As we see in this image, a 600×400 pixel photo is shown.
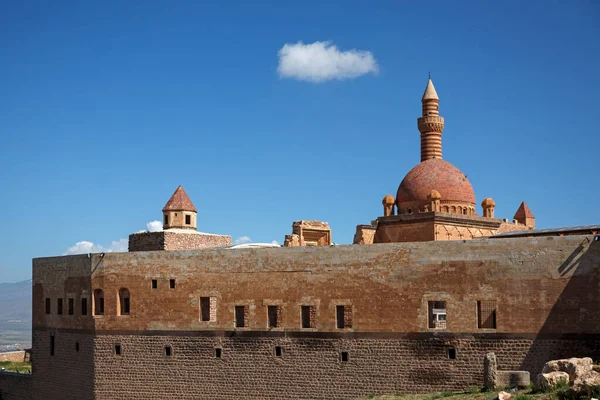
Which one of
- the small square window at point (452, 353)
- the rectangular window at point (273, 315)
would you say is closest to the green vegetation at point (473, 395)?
the small square window at point (452, 353)

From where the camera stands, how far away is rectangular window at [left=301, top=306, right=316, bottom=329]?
23.7 m

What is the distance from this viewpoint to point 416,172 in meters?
35.7

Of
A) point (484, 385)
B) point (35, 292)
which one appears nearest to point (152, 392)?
point (35, 292)

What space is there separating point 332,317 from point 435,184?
504 inches

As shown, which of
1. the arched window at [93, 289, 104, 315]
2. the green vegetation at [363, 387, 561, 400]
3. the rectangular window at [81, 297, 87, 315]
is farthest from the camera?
the rectangular window at [81, 297, 87, 315]

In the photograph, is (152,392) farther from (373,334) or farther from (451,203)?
(451,203)

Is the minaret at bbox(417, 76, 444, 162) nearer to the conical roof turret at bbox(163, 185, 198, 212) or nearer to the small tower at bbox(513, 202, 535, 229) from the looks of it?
the small tower at bbox(513, 202, 535, 229)

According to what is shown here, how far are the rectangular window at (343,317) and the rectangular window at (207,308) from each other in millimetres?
3924

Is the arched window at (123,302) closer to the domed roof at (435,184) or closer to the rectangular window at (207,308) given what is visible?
the rectangular window at (207,308)

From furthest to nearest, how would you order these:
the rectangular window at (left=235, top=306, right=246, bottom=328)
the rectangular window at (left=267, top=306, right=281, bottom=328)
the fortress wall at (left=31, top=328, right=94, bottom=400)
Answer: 1. the fortress wall at (left=31, top=328, right=94, bottom=400)
2. the rectangular window at (left=235, top=306, right=246, bottom=328)
3. the rectangular window at (left=267, top=306, right=281, bottom=328)

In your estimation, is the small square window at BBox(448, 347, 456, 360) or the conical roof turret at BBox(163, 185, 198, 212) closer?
the small square window at BBox(448, 347, 456, 360)

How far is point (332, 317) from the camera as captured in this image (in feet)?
76.8

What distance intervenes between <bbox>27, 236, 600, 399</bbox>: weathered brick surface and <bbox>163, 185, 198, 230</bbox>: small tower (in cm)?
455

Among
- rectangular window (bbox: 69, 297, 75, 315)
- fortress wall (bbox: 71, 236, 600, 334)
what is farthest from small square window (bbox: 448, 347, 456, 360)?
rectangular window (bbox: 69, 297, 75, 315)
